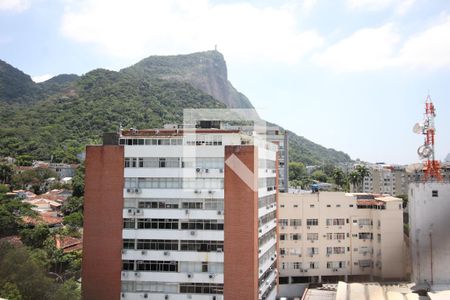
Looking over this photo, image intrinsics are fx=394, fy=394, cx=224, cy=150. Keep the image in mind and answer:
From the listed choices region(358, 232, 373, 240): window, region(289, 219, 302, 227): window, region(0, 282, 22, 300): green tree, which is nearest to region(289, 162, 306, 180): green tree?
region(358, 232, 373, 240): window

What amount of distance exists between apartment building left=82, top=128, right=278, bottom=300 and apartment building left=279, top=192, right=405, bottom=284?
544cm

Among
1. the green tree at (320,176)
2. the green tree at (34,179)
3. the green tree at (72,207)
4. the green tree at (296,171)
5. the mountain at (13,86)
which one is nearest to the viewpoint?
the green tree at (72,207)

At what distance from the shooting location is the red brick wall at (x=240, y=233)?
11.0m

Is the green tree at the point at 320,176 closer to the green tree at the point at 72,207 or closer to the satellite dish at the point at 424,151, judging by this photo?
the green tree at the point at 72,207

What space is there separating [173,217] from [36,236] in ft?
32.9

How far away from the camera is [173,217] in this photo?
11406mm

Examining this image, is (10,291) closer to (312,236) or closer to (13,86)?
(312,236)

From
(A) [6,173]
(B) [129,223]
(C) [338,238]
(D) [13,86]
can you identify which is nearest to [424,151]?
(C) [338,238]

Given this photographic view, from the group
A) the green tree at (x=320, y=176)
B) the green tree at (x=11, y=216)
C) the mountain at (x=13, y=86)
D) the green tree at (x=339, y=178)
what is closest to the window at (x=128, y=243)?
the green tree at (x=11, y=216)

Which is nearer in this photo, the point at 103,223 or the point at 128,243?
the point at 128,243

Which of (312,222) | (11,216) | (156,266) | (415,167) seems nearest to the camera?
(156,266)

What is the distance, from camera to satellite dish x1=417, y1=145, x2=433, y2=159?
1272 centimetres

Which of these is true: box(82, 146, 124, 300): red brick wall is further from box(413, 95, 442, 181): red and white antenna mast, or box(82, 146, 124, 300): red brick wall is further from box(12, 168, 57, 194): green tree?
box(12, 168, 57, 194): green tree

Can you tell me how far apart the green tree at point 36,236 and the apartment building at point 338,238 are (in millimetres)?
10935
